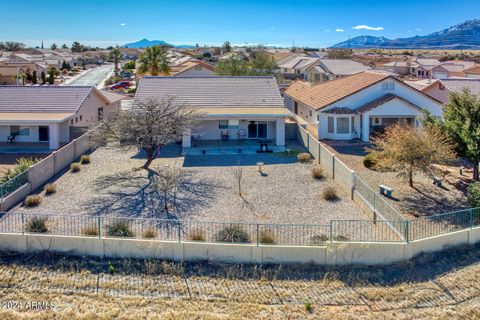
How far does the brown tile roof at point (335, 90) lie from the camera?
4100 centimetres

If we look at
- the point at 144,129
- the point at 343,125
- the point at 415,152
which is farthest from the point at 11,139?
the point at 415,152

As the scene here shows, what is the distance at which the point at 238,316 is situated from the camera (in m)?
14.8

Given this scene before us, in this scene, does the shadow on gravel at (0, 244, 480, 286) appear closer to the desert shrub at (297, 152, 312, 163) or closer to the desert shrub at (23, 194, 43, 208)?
the desert shrub at (23, 194, 43, 208)

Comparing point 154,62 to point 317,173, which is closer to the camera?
point 317,173

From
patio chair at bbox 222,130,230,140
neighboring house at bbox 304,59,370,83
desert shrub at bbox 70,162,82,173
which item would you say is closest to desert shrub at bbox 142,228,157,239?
desert shrub at bbox 70,162,82,173

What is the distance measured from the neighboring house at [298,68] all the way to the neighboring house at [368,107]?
46.7m

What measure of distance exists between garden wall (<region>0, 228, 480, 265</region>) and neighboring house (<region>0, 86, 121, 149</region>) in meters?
20.4

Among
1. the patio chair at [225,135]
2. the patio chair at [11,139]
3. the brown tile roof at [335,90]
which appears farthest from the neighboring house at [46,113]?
the brown tile roof at [335,90]

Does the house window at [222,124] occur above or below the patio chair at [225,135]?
above

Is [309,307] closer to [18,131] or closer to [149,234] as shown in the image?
[149,234]

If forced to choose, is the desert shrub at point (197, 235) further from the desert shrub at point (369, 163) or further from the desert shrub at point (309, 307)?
the desert shrub at point (369, 163)

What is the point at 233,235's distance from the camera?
19016mm

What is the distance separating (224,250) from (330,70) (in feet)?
211

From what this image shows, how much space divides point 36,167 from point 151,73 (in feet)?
155
